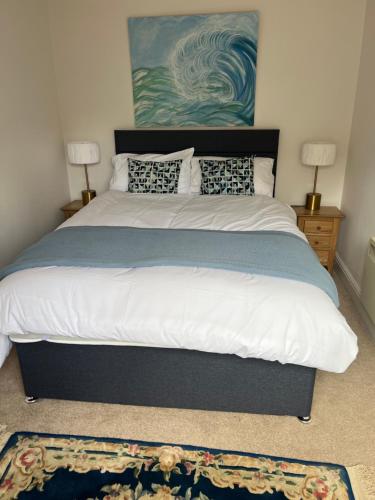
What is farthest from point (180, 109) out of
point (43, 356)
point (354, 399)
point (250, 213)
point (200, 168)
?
point (354, 399)

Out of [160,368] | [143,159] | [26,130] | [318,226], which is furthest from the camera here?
[143,159]

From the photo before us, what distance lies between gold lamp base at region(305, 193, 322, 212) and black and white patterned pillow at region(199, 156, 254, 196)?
2.08ft

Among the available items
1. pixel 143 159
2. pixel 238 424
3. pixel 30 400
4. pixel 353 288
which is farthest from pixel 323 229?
pixel 30 400

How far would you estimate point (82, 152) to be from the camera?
365 centimetres

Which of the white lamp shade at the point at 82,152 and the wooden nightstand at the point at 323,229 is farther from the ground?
the white lamp shade at the point at 82,152

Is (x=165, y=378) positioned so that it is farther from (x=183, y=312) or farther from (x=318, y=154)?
(x=318, y=154)

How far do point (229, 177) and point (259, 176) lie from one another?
0.29m

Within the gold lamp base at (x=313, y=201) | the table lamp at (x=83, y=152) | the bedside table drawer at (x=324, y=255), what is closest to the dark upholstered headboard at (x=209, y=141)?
the table lamp at (x=83, y=152)

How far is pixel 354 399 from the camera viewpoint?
211cm

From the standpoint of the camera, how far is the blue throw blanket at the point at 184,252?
1919mm

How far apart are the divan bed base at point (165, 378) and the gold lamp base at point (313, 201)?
211 cm

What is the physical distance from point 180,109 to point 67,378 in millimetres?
2692

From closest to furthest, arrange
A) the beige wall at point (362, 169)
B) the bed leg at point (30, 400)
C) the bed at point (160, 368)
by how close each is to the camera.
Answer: the bed at point (160, 368) < the bed leg at point (30, 400) < the beige wall at point (362, 169)

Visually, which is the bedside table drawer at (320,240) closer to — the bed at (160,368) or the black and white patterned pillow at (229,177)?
the black and white patterned pillow at (229,177)
